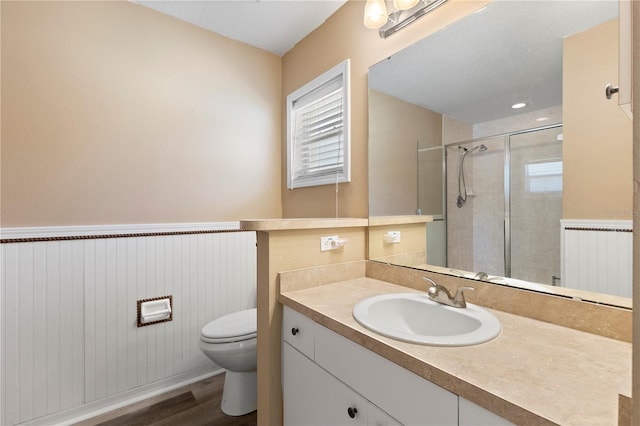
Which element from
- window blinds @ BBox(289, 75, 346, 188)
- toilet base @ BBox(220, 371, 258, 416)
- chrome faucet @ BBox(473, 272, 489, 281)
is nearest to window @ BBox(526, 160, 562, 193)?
chrome faucet @ BBox(473, 272, 489, 281)

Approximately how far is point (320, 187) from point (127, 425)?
1.81m

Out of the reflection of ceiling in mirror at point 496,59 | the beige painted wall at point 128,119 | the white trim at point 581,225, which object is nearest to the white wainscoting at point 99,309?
the beige painted wall at point 128,119

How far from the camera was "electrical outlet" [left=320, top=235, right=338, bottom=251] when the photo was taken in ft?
4.86

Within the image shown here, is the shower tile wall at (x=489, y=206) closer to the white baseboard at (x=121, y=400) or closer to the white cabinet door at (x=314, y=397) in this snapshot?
the white cabinet door at (x=314, y=397)

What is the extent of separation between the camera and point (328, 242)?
4.94 feet

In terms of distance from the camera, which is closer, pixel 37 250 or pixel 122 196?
pixel 37 250

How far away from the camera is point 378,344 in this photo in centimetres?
83

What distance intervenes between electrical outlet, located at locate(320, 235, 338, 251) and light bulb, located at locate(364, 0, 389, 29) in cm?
113

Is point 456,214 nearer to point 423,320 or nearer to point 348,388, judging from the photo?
point 423,320

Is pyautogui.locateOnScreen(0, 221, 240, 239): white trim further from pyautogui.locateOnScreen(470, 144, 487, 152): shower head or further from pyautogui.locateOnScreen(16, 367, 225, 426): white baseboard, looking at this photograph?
pyautogui.locateOnScreen(470, 144, 487, 152): shower head

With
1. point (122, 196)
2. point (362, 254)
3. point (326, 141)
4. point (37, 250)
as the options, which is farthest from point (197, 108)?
point (362, 254)

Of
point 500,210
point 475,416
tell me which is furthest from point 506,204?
point 475,416

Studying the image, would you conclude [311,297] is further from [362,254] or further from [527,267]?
[527,267]

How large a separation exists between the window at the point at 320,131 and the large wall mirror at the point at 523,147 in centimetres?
43
